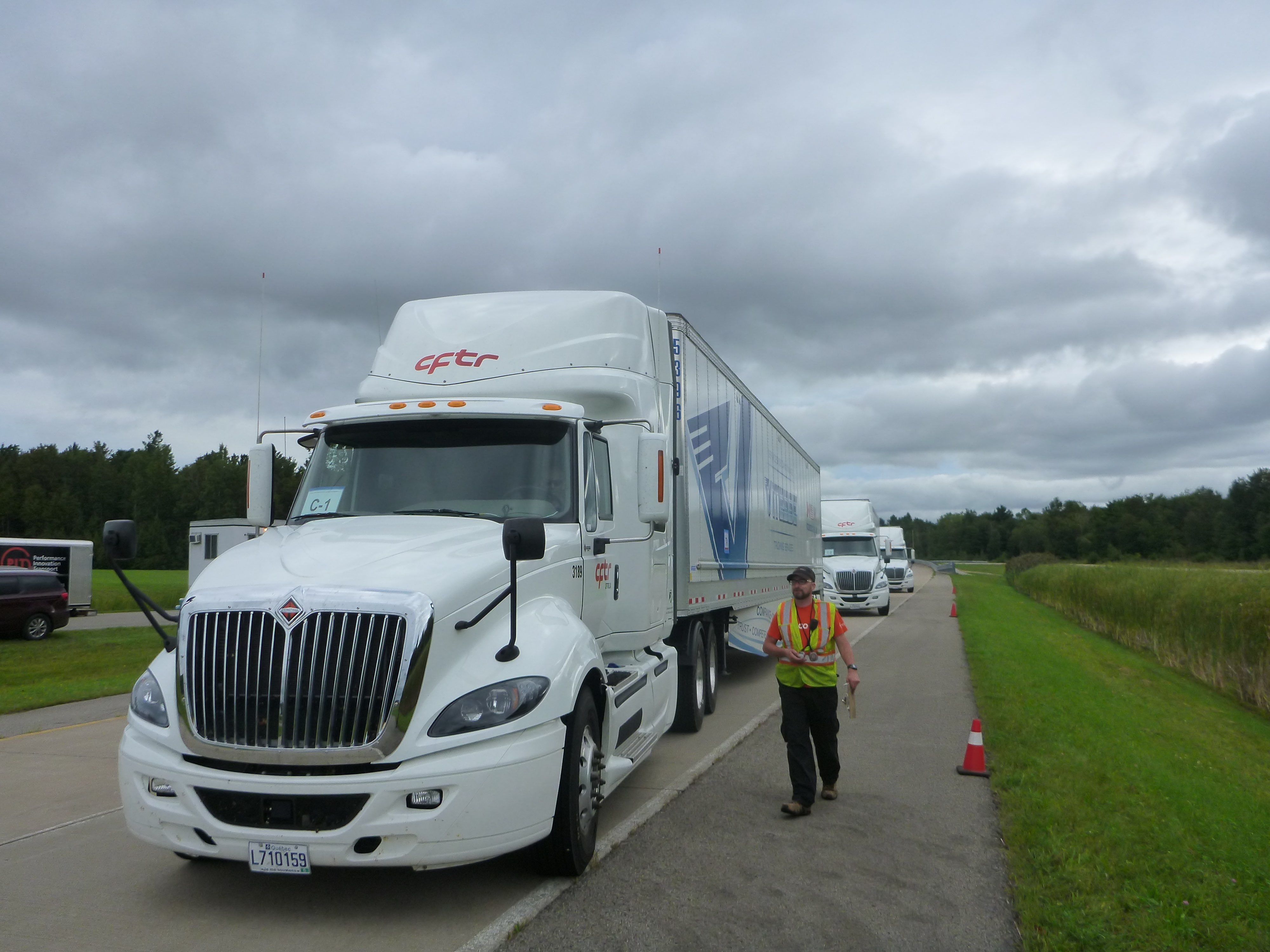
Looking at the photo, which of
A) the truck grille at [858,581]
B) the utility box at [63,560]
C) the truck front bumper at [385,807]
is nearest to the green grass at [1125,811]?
the truck front bumper at [385,807]

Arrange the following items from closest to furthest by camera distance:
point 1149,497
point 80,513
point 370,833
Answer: point 370,833 → point 80,513 → point 1149,497

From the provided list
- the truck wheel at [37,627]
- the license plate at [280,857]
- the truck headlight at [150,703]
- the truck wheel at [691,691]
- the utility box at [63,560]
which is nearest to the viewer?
the license plate at [280,857]

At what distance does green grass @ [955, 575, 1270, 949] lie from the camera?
5148mm

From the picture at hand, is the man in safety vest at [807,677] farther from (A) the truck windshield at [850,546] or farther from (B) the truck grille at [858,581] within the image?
(A) the truck windshield at [850,546]

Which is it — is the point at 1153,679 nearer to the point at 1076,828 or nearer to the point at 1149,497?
the point at 1076,828

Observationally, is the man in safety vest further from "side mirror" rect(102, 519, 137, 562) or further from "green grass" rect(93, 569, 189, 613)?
"green grass" rect(93, 569, 189, 613)

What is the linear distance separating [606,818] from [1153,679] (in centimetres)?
1623

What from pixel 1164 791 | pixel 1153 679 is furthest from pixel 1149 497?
pixel 1164 791

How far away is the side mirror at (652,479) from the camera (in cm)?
705

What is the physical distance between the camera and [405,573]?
5164mm

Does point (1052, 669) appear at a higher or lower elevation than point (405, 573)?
lower

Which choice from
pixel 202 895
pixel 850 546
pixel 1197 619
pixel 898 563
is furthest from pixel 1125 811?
pixel 898 563

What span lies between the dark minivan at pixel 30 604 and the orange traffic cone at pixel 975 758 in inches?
968

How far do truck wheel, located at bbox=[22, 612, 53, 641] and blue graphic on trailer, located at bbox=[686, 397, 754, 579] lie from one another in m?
20.9
